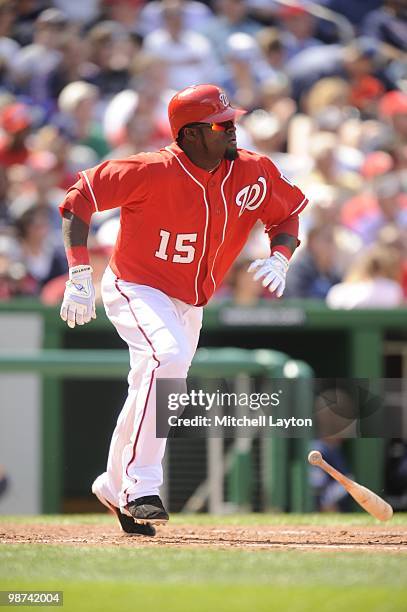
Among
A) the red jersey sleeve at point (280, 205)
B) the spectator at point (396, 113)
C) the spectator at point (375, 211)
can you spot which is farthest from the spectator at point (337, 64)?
the red jersey sleeve at point (280, 205)

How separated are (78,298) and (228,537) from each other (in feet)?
3.63

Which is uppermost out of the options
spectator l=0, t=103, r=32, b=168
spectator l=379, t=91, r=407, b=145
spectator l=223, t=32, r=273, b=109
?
spectator l=223, t=32, r=273, b=109

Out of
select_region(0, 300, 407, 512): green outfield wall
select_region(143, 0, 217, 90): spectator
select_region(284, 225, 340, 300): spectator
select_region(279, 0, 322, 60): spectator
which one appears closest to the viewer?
select_region(0, 300, 407, 512): green outfield wall

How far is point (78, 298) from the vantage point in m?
4.46

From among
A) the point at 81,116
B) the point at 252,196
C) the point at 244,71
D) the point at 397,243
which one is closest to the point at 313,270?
the point at 397,243

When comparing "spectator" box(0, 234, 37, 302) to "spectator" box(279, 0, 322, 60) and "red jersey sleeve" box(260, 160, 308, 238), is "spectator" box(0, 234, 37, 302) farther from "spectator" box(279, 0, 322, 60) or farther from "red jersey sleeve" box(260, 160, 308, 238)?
"spectator" box(279, 0, 322, 60)

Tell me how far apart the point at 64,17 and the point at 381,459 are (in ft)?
15.8

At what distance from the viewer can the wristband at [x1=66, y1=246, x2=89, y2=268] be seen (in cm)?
450

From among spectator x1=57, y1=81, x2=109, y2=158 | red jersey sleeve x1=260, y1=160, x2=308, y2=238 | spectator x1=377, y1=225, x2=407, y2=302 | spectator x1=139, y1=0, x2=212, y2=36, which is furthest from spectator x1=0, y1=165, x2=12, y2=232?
red jersey sleeve x1=260, y1=160, x2=308, y2=238

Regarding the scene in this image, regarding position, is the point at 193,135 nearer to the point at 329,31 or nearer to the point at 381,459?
the point at 381,459

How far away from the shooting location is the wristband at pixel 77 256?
4.50m

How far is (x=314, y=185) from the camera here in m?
9.16

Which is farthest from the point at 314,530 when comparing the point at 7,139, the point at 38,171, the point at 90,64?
the point at 90,64

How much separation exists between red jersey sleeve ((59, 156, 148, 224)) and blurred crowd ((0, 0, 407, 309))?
294cm
